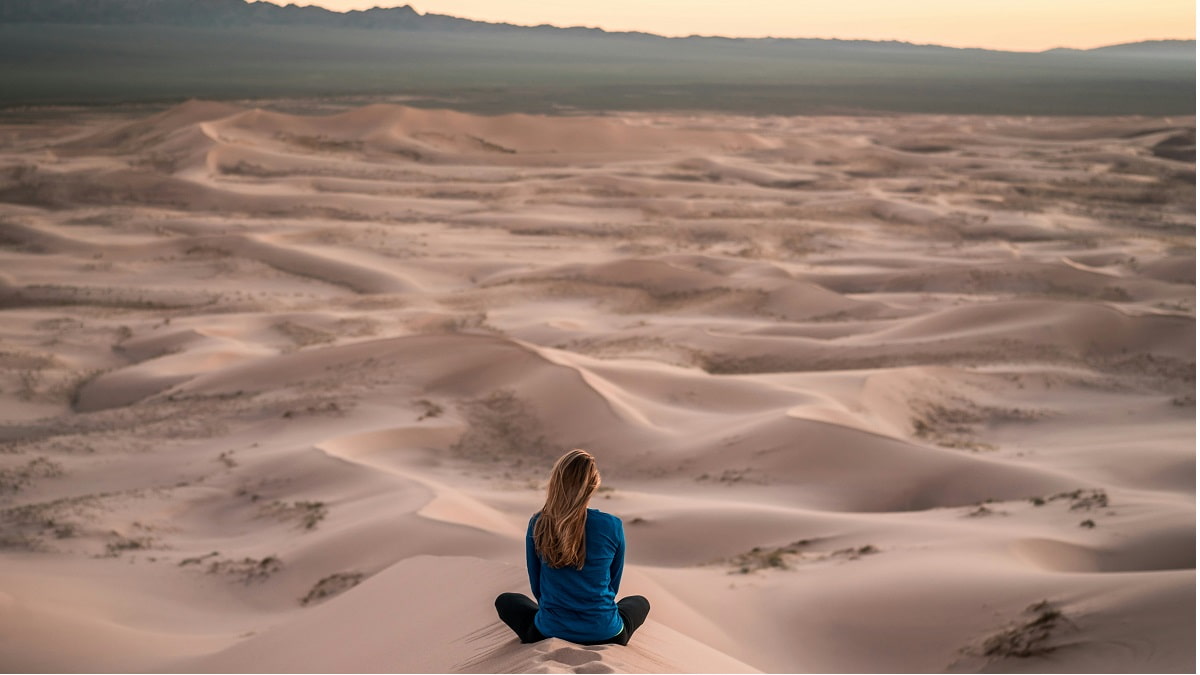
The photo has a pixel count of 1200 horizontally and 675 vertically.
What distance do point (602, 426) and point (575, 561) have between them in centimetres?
591

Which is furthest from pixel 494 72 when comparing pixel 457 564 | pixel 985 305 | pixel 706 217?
pixel 457 564

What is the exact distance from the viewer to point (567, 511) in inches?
131

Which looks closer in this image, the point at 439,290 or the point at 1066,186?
the point at 439,290

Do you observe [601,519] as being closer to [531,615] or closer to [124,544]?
[531,615]

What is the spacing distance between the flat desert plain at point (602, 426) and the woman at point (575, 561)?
98mm

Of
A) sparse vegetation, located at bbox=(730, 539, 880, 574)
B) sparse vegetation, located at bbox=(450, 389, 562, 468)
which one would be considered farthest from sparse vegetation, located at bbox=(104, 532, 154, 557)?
sparse vegetation, located at bbox=(730, 539, 880, 574)

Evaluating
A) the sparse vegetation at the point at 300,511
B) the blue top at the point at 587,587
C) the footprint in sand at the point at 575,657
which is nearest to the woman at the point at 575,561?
the blue top at the point at 587,587

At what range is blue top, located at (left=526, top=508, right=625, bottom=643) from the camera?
3438 millimetres

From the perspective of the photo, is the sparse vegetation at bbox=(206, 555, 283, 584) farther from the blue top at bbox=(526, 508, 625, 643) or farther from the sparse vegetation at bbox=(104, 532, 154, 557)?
the blue top at bbox=(526, 508, 625, 643)

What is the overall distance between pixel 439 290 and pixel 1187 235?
592 inches

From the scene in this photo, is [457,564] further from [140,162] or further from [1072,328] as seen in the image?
[140,162]

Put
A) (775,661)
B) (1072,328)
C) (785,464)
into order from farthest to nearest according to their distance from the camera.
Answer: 1. (1072,328)
2. (785,464)
3. (775,661)

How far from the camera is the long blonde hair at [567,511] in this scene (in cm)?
329

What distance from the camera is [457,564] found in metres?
4.97
